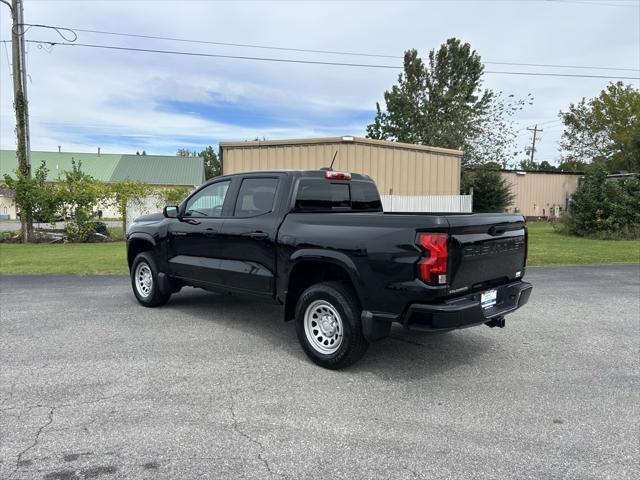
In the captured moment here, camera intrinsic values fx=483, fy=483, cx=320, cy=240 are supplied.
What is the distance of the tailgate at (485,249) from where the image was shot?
13.1 ft

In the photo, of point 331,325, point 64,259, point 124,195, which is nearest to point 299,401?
point 331,325

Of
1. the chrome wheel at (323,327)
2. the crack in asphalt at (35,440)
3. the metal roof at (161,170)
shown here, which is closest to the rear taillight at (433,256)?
the chrome wheel at (323,327)

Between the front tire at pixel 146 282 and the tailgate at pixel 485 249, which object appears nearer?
the tailgate at pixel 485 249

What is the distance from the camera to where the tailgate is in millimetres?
3982

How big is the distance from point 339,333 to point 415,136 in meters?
34.3

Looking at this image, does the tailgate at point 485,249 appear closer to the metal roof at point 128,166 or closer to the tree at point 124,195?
the tree at point 124,195

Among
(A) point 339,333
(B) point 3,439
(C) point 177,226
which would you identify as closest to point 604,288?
(A) point 339,333

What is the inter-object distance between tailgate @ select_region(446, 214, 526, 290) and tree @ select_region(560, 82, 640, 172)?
4041cm

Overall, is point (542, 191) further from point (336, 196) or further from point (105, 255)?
point (336, 196)

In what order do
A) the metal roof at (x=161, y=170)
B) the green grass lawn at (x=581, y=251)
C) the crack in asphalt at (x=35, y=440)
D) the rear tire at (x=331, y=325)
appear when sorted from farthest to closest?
1. the metal roof at (x=161, y=170)
2. the green grass lawn at (x=581, y=251)
3. the rear tire at (x=331, y=325)
4. the crack in asphalt at (x=35, y=440)

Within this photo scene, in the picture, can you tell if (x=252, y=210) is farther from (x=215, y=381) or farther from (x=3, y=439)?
(x=3, y=439)

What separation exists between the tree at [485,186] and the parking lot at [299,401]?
2468cm

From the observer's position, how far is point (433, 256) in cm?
385

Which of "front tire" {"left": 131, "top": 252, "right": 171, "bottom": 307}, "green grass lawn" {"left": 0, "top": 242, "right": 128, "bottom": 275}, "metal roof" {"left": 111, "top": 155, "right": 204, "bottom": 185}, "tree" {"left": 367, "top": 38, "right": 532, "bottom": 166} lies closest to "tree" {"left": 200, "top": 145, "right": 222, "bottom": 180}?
"metal roof" {"left": 111, "top": 155, "right": 204, "bottom": 185}
